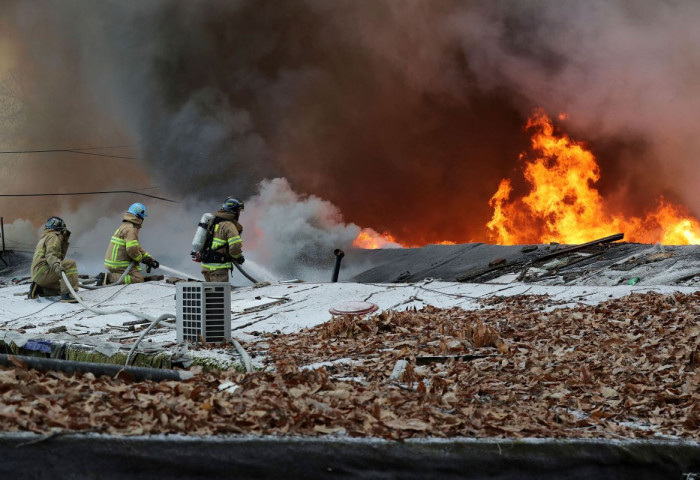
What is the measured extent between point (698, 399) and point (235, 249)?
8.92 m

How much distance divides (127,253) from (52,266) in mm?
1652

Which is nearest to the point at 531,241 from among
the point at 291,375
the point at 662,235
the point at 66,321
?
the point at 662,235

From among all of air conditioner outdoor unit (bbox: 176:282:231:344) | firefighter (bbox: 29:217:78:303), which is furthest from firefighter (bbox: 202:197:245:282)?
air conditioner outdoor unit (bbox: 176:282:231:344)

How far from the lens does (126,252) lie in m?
14.9

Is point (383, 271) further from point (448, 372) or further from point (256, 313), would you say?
point (448, 372)

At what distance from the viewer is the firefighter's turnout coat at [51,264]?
13.6m

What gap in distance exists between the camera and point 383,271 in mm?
19234

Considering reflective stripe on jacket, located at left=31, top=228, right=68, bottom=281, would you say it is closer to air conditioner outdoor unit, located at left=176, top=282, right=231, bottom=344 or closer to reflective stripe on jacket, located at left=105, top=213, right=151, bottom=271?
reflective stripe on jacket, located at left=105, top=213, right=151, bottom=271

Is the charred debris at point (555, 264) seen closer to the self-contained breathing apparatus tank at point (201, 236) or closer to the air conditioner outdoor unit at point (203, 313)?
the self-contained breathing apparatus tank at point (201, 236)

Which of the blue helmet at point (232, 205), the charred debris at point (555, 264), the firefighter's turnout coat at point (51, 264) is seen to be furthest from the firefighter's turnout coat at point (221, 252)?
the charred debris at point (555, 264)

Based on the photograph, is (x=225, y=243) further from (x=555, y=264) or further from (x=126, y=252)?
(x=555, y=264)

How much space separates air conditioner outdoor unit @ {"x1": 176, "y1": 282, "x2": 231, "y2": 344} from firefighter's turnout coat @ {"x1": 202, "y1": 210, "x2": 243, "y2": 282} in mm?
4192

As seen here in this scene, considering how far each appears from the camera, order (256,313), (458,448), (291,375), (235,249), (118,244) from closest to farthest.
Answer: (458,448)
(291,375)
(256,313)
(235,249)
(118,244)

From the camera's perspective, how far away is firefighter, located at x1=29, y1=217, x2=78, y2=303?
13609mm
